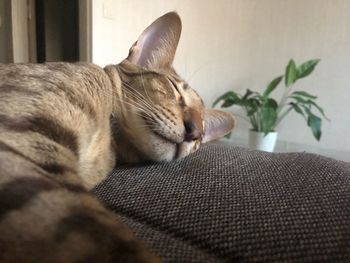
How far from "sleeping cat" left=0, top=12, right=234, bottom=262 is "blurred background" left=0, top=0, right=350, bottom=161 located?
4.92ft

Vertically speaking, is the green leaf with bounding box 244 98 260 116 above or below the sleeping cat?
below

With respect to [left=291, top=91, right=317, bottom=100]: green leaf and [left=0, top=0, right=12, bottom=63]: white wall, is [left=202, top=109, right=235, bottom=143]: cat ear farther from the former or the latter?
[left=0, top=0, right=12, bottom=63]: white wall

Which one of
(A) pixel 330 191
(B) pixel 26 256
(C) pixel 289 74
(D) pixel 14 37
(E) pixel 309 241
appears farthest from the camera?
(D) pixel 14 37

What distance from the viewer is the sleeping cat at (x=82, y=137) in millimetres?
336

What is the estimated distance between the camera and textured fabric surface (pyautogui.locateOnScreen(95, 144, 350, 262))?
43cm

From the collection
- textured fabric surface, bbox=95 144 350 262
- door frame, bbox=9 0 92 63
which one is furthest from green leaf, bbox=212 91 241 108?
textured fabric surface, bbox=95 144 350 262

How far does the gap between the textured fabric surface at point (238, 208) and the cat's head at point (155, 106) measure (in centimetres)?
7

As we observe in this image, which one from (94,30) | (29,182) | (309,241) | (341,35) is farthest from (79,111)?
(341,35)

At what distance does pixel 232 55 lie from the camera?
2.76 m

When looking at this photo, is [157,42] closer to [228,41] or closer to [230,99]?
[230,99]

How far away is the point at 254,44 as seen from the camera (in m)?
2.68

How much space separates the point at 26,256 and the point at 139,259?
10cm

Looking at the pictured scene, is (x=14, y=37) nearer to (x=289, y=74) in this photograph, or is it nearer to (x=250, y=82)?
(x=250, y=82)

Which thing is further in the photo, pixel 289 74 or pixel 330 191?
pixel 289 74
